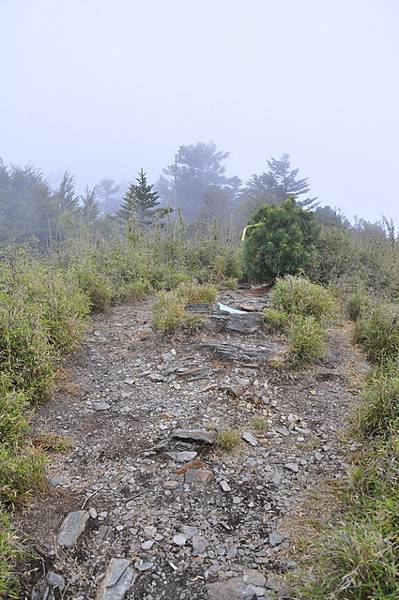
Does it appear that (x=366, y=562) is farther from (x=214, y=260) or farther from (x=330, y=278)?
(x=214, y=260)

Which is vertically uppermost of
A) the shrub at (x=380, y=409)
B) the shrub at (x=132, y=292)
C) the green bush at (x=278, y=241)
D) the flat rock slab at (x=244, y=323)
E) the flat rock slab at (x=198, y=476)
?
the green bush at (x=278, y=241)

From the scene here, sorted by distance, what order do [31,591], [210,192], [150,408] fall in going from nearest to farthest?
1. [31,591]
2. [150,408]
3. [210,192]

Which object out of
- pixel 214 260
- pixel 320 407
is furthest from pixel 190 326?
pixel 214 260

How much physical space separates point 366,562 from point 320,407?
1.60m

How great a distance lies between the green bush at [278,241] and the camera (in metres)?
5.61

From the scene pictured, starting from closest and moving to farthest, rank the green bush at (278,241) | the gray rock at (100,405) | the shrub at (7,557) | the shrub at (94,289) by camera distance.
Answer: the shrub at (7,557), the gray rock at (100,405), the shrub at (94,289), the green bush at (278,241)

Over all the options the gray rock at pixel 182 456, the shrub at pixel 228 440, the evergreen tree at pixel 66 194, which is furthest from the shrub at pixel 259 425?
the evergreen tree at pixel 66 194

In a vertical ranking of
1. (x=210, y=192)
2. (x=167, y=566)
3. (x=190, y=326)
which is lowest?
(x=167, y=566)

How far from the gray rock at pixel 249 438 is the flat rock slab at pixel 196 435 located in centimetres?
20

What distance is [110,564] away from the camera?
1.61 metres

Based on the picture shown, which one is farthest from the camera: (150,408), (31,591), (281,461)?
(150,408)

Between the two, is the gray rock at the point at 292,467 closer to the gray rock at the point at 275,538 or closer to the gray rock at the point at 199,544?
the gray rock at the point at 275,538

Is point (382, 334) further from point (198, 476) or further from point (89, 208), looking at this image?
point (89, 208)

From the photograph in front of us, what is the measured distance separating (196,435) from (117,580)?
3.06 feet
